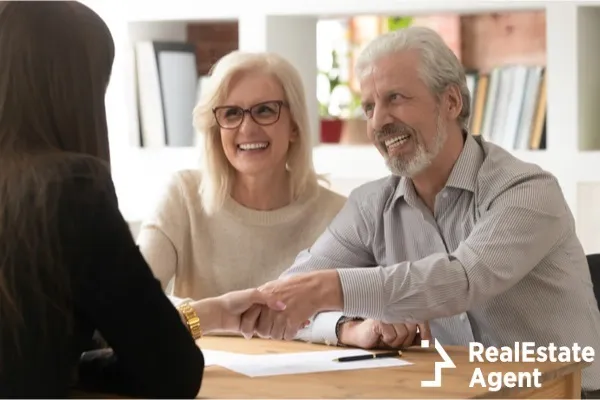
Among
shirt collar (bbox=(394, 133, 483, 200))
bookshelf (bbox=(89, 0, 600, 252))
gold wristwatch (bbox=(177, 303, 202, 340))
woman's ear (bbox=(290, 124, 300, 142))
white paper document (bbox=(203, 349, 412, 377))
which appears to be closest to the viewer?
white paper document (bbox=(203, 349, 412, 377))

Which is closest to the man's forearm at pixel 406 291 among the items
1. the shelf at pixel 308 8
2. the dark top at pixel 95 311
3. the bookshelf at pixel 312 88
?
the dark top at pixel 95 311

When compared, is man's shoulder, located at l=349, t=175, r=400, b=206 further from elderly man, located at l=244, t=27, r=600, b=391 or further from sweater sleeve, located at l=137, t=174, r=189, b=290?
sweater sleeve, located at l=137, t=174, r=189, b=290

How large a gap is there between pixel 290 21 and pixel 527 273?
70.8 inches

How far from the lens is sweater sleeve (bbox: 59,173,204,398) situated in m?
1.56

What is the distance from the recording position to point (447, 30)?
408 centimetres

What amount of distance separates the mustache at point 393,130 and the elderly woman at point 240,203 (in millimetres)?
460

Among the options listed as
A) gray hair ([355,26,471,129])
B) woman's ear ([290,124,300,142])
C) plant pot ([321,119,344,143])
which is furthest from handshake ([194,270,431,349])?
plant pot ([321,119,344,143])

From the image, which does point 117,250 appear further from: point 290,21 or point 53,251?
point 290,21

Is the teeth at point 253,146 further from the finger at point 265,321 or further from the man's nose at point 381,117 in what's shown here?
the finger at point 265,321

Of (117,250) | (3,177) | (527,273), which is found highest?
(3,177)

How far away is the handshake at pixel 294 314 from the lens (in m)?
2.22

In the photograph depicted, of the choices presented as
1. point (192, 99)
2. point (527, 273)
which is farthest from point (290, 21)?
point (527, 273)

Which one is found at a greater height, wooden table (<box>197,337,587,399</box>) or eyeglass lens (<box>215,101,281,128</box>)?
eyeglass lens (<box>215,101,281,128</box>)

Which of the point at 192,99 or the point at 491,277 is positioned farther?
the point at 192,99
